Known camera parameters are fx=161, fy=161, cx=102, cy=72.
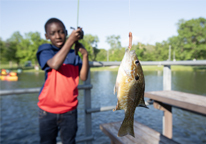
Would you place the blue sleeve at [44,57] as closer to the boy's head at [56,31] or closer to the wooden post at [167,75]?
A: the boy's head at [56,31]

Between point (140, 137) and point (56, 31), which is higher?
point (56, 31)

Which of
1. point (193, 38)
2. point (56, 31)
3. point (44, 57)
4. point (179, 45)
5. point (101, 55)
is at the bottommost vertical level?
point (44, 57)

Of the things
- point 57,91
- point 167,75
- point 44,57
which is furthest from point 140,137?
point 167,75

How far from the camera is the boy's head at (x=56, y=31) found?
2207 mm

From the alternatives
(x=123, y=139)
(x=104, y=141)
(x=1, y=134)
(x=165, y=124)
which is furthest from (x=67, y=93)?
(x=1, y=134)

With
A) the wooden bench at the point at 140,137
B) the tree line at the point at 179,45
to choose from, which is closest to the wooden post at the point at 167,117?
the wooden bench at the point at 140,137

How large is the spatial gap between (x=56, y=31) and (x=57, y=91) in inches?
32.4

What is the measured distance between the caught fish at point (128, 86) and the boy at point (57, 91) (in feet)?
2.97

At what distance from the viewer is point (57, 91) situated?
6.75 ft

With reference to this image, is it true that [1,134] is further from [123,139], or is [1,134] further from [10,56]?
[10,56]

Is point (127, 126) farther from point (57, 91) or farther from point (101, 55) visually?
point (101, 55)

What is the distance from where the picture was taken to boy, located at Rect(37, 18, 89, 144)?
6.56ft

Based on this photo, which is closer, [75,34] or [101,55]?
[75,34]

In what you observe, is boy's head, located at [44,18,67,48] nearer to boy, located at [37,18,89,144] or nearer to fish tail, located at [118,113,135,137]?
boy, located at [37,18,89,144]
